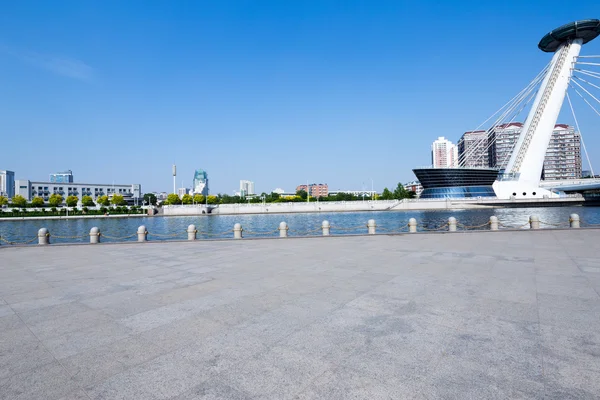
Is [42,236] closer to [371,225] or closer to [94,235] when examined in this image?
[94,235]

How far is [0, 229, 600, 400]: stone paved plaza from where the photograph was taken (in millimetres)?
3451

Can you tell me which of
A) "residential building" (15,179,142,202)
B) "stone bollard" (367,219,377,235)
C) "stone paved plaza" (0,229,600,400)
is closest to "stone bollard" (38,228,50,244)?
"stone paved plaza" (0,229,600,400)

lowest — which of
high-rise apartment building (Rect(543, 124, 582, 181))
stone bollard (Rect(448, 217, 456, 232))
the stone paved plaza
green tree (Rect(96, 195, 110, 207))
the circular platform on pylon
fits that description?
the stone paved plaza

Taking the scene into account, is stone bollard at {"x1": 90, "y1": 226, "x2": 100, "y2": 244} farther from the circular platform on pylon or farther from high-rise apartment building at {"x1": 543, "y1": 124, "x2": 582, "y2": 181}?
high-rise apartment building at {"x1": 543, "y1": 124, "x2": 582, "y2": 181}

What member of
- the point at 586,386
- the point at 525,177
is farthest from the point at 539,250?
the point at 525,177

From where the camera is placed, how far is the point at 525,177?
8956 centimetres

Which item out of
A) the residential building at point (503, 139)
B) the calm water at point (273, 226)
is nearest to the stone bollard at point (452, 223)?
the calm water at point (273, 226)

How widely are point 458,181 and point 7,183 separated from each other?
7843 inches

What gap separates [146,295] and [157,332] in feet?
8.19

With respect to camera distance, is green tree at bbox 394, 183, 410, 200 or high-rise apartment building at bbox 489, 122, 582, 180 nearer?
green tree at bbox 394, 183, 410, 200

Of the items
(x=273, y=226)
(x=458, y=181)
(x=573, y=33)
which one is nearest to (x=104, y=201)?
(x=273, y=226)

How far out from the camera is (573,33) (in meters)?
81.7

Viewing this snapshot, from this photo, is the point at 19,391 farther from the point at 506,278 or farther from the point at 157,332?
the point at 506,278

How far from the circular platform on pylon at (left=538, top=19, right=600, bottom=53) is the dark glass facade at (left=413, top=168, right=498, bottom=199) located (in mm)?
36920
